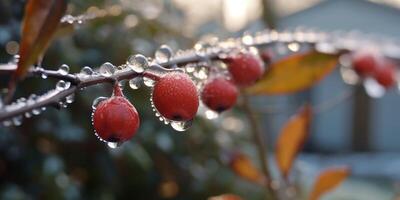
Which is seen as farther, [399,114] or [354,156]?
[399,114]

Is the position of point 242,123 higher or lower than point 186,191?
higher

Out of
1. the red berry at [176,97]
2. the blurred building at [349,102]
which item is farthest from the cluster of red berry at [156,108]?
the blurred building at [349,102]

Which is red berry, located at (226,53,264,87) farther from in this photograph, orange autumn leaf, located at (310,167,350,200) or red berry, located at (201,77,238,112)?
orange autumn leaf, located at (310,167,350,200)

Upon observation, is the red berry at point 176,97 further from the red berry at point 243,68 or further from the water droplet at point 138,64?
the red berry at point 243,68

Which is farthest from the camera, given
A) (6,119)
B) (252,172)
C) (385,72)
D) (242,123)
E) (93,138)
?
(242,123)

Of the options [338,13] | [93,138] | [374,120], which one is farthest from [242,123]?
[338,13]

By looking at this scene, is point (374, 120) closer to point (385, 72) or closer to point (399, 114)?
point (399, 114)

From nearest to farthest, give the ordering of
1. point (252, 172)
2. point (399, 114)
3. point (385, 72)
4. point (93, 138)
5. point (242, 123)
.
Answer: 1. point (385, 72)
2. point (252, 172)
3. point (93, 138)
4. point (242, 123)
5. point (399, 114)

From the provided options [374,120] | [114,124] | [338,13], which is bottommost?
[114,124]
